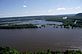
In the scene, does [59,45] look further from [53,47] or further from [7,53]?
[7,53]

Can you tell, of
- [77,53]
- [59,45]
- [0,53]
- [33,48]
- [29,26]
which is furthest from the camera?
[29,26]

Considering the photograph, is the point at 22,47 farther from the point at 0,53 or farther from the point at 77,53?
the point at 77,53

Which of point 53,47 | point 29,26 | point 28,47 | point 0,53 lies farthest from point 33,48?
point 29,26

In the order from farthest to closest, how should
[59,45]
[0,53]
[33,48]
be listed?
[59,45]
[33,48]
[0,53]

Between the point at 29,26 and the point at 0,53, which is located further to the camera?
the point at 29,26

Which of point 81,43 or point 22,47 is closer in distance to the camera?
point 22,47

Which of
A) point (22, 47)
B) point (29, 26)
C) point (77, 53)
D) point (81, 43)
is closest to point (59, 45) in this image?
point (81, 43)

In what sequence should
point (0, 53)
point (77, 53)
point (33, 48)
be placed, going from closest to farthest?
point (77, 53)
point (0, 53)
point (33, 48)

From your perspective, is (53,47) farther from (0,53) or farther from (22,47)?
(0,53)

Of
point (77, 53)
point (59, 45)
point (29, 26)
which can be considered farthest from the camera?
point (29, 26)
